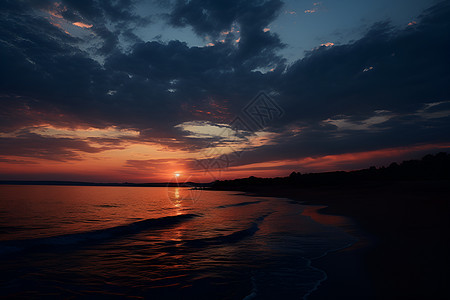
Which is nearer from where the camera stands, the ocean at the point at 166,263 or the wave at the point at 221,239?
the ocean at the point at 166,263

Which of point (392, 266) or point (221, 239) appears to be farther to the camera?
point (221, 239)

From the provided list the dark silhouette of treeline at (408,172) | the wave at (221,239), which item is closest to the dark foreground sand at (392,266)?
the wave at (221,239)

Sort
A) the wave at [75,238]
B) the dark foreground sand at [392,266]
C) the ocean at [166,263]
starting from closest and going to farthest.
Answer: the dark foreground sand at [392,266]
the ocean at [166,263]
the wave at [75,238]

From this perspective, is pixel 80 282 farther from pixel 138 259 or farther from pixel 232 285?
pixel 232 285

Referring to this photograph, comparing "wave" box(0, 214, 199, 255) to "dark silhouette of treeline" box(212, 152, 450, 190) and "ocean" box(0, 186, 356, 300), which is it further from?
"dark silhouette of treeline" box(212, 152, 450, 190)

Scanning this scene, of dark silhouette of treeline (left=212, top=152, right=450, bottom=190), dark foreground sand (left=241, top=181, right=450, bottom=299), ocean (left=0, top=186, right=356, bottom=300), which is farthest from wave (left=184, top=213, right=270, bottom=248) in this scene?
dark silhouette of treeline (left=212, top=152, right=450, bottom=190)

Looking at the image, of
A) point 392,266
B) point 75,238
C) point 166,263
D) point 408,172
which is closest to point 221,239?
point 166,263

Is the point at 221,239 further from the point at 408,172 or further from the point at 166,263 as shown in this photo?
the point at 408,172

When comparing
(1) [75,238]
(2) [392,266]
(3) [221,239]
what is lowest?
(3) [221,239]

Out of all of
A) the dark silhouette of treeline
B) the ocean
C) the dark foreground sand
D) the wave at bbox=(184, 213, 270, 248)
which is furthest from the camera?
the dark silhouette of treeline

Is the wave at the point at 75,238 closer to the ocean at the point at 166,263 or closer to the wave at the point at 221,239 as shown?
the ocean at the point at 166,263

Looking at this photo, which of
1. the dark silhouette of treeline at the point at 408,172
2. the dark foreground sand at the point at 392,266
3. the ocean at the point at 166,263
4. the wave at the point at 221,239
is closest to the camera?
the dark foreground sand at the point at 392,266

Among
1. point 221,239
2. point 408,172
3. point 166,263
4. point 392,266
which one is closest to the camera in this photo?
point 392,266

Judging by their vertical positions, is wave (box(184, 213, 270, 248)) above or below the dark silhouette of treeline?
below
